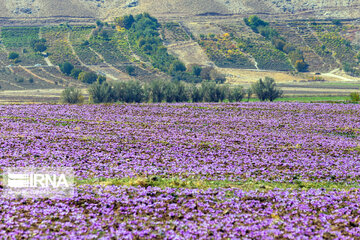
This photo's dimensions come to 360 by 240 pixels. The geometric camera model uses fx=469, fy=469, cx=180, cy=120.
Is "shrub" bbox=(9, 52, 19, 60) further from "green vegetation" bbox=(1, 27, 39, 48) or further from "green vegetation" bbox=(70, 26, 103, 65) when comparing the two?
"green vegetation" bbox=(70, 26, 103, 65)

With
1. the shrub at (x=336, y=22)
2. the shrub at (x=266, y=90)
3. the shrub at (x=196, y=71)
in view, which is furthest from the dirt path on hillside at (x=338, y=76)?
the shrub at (x=266, y=90)

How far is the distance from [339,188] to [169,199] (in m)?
5.99

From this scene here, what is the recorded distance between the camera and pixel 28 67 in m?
136

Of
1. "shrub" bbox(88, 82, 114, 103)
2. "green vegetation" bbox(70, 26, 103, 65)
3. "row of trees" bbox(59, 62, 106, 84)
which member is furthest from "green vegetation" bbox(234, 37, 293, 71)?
"shrub" bbox(88, 82, 114, 103)

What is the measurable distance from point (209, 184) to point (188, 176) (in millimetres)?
1207

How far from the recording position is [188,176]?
16391 millimetres

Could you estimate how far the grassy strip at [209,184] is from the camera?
14.9m

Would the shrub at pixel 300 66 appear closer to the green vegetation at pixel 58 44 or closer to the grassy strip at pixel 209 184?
A: the green vegetation at pixel 58 44

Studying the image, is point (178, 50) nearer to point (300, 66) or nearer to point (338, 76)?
point (300, 66)

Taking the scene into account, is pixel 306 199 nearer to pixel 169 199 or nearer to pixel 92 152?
pixel 169 199

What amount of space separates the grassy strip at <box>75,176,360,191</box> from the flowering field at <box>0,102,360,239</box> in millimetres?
35

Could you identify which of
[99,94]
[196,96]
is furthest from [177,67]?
[99,94]

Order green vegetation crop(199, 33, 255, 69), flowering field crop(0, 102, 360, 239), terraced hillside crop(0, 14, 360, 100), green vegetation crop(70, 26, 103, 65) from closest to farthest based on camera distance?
flowering field crop(0, 102, 360, 239) → terraced hillside crop(0, 14, 360, 100) → green vegetation crop(70, 26, 103, 65) → green vegetation crop(199, 33, 255, 69)

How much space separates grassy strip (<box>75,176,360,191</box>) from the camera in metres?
14.9
